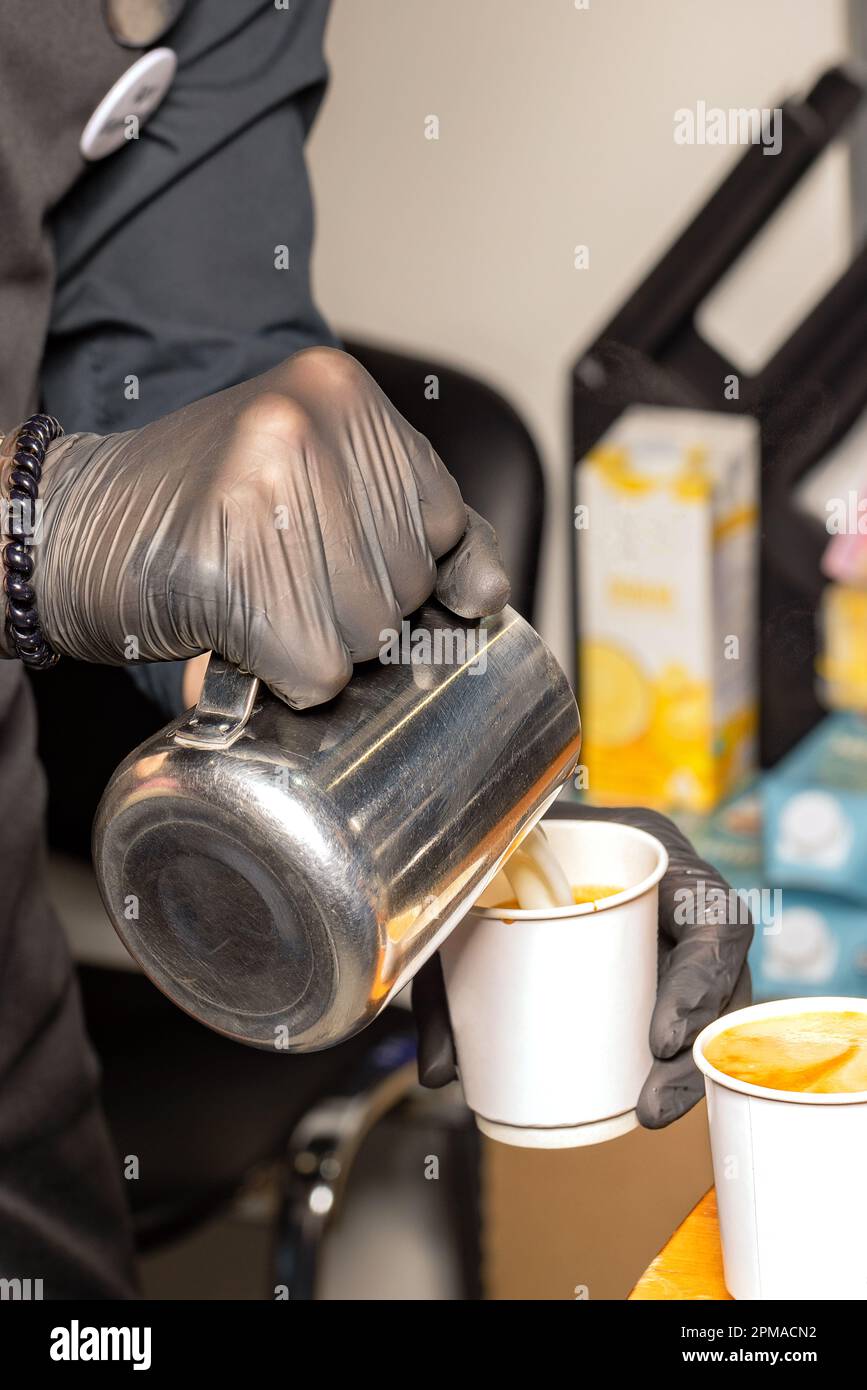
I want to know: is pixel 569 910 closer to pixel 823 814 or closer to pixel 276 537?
pixel 276 537

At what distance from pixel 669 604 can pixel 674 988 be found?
3.09ft

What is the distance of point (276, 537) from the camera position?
0.52 metres

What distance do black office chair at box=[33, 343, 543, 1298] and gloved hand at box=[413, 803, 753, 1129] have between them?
37 centimetres

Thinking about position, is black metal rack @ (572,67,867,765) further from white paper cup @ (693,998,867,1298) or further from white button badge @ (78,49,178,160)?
white paper cup @ (693,998,867,1298)

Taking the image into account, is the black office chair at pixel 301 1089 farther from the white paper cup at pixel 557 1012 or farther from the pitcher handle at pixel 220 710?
the pitcher handle at pixel 220 710

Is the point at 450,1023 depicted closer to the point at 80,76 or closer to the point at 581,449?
the point at 80,76

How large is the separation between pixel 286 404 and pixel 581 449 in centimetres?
119

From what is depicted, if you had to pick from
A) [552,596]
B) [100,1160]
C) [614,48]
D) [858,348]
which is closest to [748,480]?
[858,348]

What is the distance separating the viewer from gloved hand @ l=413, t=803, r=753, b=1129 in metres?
0.69

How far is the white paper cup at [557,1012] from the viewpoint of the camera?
0.66 m

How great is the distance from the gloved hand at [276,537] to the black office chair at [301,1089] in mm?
556

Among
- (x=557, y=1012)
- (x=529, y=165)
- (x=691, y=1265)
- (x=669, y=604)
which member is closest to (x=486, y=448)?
(x=669, y=604)

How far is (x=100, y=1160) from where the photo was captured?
1.02m

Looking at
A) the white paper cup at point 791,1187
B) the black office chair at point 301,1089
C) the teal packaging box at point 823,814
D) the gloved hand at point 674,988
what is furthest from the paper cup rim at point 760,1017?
the teal packaging box at point 823,814
